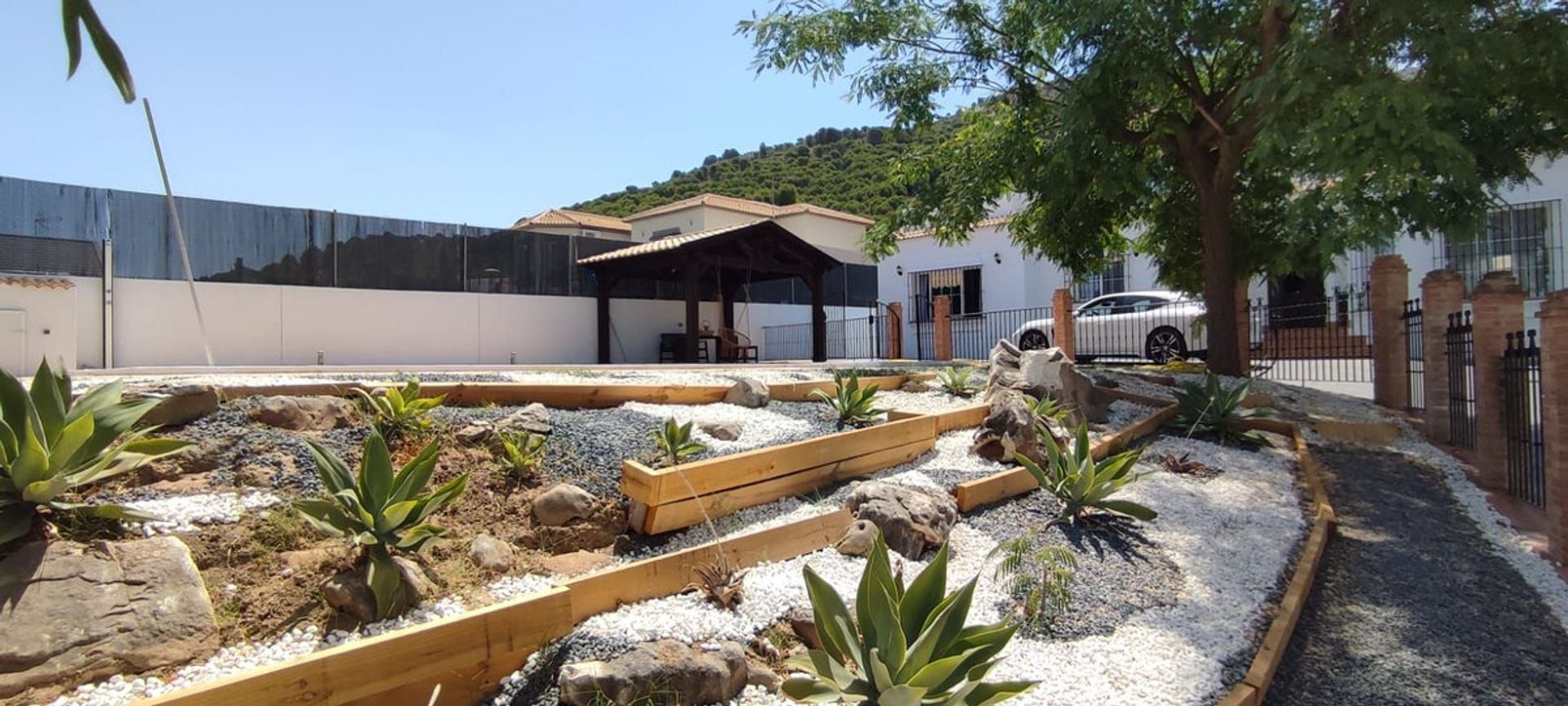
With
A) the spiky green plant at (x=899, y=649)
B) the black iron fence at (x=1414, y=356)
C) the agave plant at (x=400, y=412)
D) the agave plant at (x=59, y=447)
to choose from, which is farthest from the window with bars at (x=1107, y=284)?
the agave plant at (x=59, y=447)

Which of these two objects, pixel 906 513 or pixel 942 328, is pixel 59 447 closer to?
pixel 906 513

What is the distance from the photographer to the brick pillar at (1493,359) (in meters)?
6.52

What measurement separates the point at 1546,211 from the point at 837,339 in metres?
14.0

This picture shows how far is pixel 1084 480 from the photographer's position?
14.7ft

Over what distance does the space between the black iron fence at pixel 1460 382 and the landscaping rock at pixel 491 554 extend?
8.60 m

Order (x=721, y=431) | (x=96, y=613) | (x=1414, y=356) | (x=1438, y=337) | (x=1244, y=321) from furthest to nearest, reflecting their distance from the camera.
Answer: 1. (x=1244, y=321)
2. (x=1414, y=356)
3. (x=1438, y=337)
4. (x=721, y=431)
5. (x=96, y=613)

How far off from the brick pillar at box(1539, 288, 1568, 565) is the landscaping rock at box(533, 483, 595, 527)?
5.72 metres

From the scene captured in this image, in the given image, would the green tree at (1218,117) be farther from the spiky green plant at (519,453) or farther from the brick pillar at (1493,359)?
the spiky green plant at (519,453)

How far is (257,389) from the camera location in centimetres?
431

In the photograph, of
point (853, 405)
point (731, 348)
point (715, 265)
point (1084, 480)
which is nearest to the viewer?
point (1084, 480)

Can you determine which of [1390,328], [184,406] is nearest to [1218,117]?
[1390,328]

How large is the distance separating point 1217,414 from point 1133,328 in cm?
869

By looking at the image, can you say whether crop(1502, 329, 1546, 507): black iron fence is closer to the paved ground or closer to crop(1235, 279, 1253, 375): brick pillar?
the paved ground

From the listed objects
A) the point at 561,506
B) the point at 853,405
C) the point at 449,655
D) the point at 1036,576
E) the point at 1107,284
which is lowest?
the point at 1036,576
